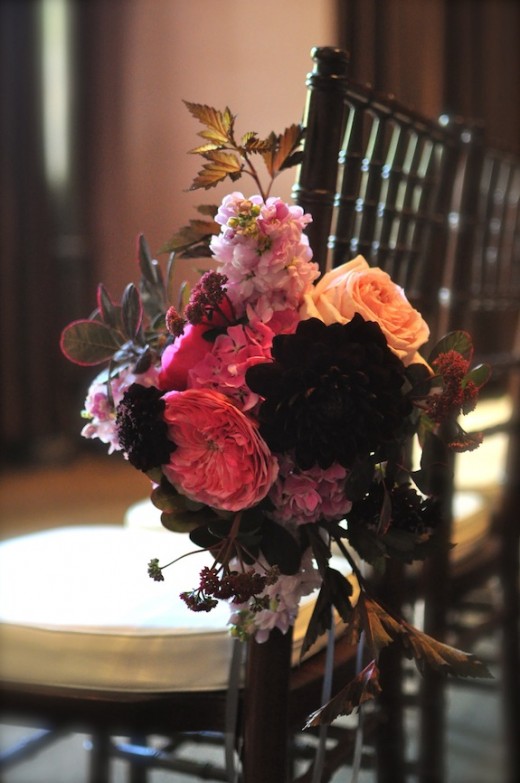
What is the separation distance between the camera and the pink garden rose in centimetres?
62

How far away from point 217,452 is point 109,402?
136mm

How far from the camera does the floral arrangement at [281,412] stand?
2.03 feet

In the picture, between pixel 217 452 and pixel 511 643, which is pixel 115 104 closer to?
pixel 511 643

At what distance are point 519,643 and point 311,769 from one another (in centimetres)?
89

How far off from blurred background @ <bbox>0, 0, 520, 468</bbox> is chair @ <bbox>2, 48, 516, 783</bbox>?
2.51m

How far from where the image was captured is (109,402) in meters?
0.73

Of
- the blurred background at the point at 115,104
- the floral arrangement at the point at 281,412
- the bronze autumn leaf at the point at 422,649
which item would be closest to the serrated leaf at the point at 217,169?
the floral arrangement at the point at 281,412

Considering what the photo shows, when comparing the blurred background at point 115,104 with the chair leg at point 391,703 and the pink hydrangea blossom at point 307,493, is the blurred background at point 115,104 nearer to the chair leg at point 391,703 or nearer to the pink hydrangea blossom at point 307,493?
the chair leg at point 391,703

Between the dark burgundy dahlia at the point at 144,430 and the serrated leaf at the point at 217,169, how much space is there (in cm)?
16

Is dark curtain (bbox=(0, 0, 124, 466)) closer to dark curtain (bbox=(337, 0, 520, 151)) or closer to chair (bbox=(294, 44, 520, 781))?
dark curtain (bbox=(337, 0, 520, 151))

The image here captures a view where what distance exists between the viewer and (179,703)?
85cm

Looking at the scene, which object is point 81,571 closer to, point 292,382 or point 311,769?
point 311,769

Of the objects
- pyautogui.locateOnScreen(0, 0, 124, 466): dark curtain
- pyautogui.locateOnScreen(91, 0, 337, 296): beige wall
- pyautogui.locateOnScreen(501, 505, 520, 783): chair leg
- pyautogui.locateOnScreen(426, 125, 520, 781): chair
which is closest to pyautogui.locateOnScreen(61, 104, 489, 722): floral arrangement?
pyautogui.locateOnScreen(426, 125, 520, 781): chair

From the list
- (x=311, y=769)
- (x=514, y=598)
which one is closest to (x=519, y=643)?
(x=514, y=598)
